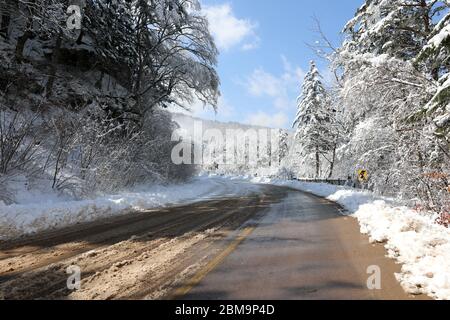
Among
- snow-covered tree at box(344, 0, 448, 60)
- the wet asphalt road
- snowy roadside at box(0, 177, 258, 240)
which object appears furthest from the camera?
snow-covered tree at box(344, 0, 448, 60)

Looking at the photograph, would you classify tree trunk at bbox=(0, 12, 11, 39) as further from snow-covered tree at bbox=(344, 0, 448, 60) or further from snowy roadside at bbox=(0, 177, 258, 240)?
snow-covered tree at bbox=(344, 0, 448, 60)

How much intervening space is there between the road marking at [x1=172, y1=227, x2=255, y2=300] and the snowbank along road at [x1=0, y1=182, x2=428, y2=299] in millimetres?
12

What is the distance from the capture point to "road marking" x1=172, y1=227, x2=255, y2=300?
420 cm

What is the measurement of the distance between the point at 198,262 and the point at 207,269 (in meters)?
0.43

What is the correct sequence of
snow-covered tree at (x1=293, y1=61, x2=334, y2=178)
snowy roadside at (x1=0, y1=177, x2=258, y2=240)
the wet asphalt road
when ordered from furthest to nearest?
snow-covered tree at (x1=293, y1=61, x2=334, y2=178), snowy roadside at (x1=0, y1=177, x2=258, y2=240), the wet asphalt road

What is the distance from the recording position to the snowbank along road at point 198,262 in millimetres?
4184

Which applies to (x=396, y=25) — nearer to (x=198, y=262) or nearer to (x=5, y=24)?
(x=198, y=262)

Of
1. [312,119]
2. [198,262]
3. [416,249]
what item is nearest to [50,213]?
[198,262]

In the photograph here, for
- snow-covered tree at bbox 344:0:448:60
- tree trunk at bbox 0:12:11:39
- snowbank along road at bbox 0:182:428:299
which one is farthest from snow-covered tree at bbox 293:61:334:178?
snowbank along road at bbox 0:182:428:299

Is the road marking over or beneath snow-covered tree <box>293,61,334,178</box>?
beneath

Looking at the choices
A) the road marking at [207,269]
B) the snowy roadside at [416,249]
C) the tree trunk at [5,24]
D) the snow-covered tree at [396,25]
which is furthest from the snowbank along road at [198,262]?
the tree trunk at [5,24]

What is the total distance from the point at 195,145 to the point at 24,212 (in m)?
29.0

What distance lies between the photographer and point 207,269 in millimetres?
5102
